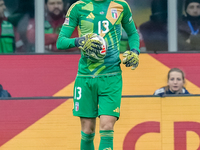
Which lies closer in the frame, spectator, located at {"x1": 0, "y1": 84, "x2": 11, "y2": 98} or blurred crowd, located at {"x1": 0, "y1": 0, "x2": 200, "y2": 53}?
spectator, located at {"x1": 0, "y1": 84, "x2": 11, "y2": 98}

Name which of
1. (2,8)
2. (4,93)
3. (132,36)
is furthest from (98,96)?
(2,8)

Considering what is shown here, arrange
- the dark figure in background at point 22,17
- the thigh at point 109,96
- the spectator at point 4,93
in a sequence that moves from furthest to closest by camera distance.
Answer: the dark figure in background at point 22,17
the spectator at point 4,93
the thigh at point 109,96

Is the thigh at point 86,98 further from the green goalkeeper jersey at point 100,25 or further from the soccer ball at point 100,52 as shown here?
the soccer ball at point 100,52

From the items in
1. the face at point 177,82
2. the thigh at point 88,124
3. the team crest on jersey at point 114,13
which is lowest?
the thigh at point 88,124

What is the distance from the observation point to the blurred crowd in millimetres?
7238

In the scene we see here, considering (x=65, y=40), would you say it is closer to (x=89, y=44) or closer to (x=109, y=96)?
(x=89, y=44)

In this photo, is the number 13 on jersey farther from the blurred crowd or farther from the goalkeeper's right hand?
the blurred crowd

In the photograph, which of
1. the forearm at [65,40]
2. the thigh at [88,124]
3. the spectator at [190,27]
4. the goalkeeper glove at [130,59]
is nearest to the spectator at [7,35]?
the spectator at [190,27]

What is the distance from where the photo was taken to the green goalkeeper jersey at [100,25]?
3.63m

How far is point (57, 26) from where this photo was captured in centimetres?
727

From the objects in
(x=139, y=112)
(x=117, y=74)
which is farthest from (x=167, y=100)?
(x=117, y=74)

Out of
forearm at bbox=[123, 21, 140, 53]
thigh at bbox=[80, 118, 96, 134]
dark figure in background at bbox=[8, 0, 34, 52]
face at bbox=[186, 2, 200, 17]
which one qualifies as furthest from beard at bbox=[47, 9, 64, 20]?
thigh at bbox=[80, 118, 96, 134]

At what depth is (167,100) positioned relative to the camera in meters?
4.50

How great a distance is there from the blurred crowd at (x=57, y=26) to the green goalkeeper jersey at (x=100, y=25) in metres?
3.41
